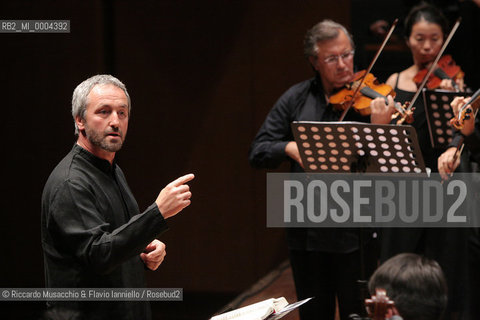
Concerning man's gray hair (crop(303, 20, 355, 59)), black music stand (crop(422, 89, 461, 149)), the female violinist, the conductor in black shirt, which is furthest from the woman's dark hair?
the conductor in black shirt

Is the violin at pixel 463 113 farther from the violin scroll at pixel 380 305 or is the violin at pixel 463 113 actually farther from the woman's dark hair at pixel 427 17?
the violin scroll at pixel 380 305

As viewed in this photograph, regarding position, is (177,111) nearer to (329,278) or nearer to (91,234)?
(329,278)

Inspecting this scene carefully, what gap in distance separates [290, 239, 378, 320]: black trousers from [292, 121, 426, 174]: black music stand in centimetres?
51

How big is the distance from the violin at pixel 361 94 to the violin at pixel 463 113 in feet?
1.24

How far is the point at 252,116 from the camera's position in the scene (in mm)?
5375

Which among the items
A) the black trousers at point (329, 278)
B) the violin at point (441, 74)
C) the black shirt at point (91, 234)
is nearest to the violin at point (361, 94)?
the violin at point (441, 74)

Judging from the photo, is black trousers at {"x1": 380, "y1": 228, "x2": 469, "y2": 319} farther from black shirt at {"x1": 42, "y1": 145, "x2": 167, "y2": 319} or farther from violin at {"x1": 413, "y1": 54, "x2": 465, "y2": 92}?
black shirt at {"x1": 42, "y1": 145, "x2": 167, "y2": 319}

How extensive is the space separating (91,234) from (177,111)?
3326mm

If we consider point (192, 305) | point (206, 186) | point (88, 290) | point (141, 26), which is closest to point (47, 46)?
point (141, 26)

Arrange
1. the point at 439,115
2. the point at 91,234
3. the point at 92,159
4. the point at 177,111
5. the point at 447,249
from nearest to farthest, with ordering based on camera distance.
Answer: the point at 91,234
the point at 92,159
the point at 439,115
the point at 447,249
the point at 177,111

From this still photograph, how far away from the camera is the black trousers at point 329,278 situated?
3.33 m

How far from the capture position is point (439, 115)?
3377 mm

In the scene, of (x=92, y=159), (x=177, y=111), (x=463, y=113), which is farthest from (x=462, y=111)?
(x=177, y=111)

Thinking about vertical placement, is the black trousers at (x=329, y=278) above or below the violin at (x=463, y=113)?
below
